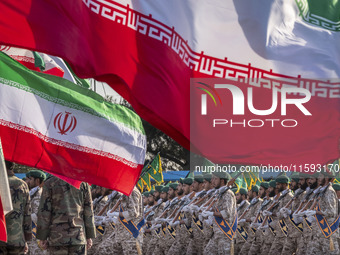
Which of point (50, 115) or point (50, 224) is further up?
point (50, 115)

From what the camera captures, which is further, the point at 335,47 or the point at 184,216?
the point at 184,216

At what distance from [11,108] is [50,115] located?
463 millimetres

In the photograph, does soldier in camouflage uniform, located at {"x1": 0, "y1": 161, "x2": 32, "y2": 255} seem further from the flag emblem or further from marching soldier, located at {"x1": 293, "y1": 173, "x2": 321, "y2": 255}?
marching soldier, located at {"x1": 293, "y1": 173, "x2": 321, "y2": 255}

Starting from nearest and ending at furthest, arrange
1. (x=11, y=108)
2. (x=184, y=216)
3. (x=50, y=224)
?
(x=11, y=108), (x=50, y=224), (x=184, y=216)

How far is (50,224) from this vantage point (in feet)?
29.9

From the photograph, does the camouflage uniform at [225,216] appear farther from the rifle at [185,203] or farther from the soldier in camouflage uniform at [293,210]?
the rifle at [185,203]

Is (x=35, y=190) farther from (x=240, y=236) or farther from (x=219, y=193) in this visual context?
(x=240, y=236)

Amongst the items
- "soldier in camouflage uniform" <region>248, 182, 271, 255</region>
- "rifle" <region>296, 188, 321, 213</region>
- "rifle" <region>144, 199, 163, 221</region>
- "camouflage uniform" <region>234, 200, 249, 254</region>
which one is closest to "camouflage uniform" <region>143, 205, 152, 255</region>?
"rifle" <region>144, 199, 163, 221</region>

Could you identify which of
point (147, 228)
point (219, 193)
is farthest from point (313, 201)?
point (147, 228)

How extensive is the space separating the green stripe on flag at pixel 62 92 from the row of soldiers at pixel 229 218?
6899 millimetres

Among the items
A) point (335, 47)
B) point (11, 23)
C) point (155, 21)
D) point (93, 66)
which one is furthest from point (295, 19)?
point (11, 23)

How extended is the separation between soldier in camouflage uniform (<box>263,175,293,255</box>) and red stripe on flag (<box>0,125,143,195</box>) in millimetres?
9457

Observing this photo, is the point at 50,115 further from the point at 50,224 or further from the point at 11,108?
the point at 50,224

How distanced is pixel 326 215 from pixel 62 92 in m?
8.67
